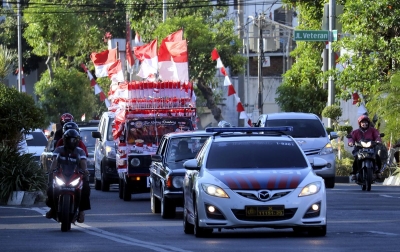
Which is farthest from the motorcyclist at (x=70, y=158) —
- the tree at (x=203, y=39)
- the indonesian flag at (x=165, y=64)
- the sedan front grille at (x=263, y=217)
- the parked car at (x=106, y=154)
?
the tree at (x=203, y=39)

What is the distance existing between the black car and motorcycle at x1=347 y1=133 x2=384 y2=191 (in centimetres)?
651

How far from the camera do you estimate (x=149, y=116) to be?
2605cm

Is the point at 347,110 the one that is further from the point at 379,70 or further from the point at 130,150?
the point at 130,150

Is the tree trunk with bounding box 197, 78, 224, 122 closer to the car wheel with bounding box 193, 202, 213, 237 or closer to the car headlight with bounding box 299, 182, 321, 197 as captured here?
the car wheel with bounding box 193, 202, 213, 237

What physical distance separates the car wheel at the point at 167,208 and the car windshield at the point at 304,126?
9569mm

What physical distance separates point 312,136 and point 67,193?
41.6 ft

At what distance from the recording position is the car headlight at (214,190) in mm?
14617

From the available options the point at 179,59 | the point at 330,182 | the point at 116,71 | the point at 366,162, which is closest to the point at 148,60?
the point at 116,71

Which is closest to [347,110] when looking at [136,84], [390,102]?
[390,102]

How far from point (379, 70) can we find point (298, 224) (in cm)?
2141

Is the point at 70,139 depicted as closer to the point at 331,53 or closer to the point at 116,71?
the point at 116,71

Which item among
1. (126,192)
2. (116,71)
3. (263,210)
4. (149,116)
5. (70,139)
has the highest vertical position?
(116,71)

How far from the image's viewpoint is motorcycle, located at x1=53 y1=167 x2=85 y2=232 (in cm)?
1692

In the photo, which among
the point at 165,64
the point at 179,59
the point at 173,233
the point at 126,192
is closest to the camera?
the point at 173,233
